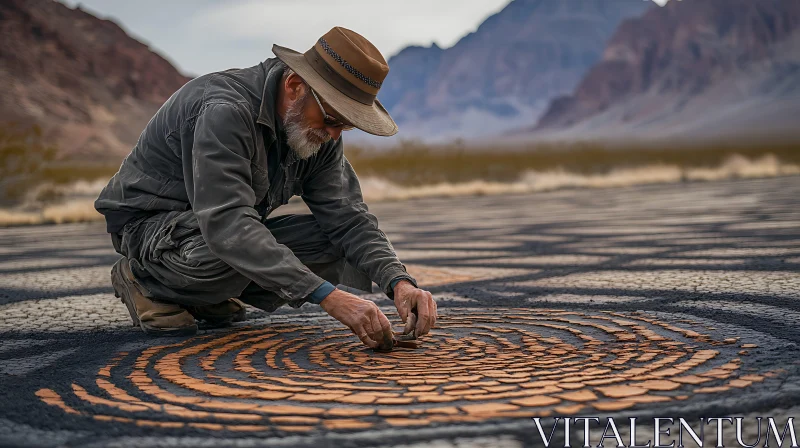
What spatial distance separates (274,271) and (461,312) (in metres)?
1.35

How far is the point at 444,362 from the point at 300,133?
1.05 metres

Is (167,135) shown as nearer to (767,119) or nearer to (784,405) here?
(784,405)

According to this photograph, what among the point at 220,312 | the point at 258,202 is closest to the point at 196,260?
the point at 258,202

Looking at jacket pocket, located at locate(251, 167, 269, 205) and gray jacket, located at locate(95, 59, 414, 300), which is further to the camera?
jacket pocket, located at locate(251, 167, 269, 205)

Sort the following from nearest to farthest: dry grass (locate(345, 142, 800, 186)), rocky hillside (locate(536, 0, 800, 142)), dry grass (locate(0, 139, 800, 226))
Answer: dry grass (locate(0, 139, 800, 226)) < dry grass (locate(345, 142, 800, 186)) < rocky hillside (locate(536, 0, 800, 142))

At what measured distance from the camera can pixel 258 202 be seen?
12.1 feet

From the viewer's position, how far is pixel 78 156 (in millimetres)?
70125

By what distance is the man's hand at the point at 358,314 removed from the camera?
3.05 meters

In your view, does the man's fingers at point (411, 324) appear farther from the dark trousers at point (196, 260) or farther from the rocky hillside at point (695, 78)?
the rocky hillside at point (695, 78)

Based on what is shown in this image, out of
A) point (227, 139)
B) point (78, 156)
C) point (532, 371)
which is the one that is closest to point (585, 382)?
point (532, 371)

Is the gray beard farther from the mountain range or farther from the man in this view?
the mountain range

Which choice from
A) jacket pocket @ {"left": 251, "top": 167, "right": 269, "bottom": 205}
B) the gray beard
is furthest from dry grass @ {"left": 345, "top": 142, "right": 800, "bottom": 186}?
the gray beard

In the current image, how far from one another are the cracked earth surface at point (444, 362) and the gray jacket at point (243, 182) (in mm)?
349

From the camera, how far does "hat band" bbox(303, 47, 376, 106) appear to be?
3.35m
